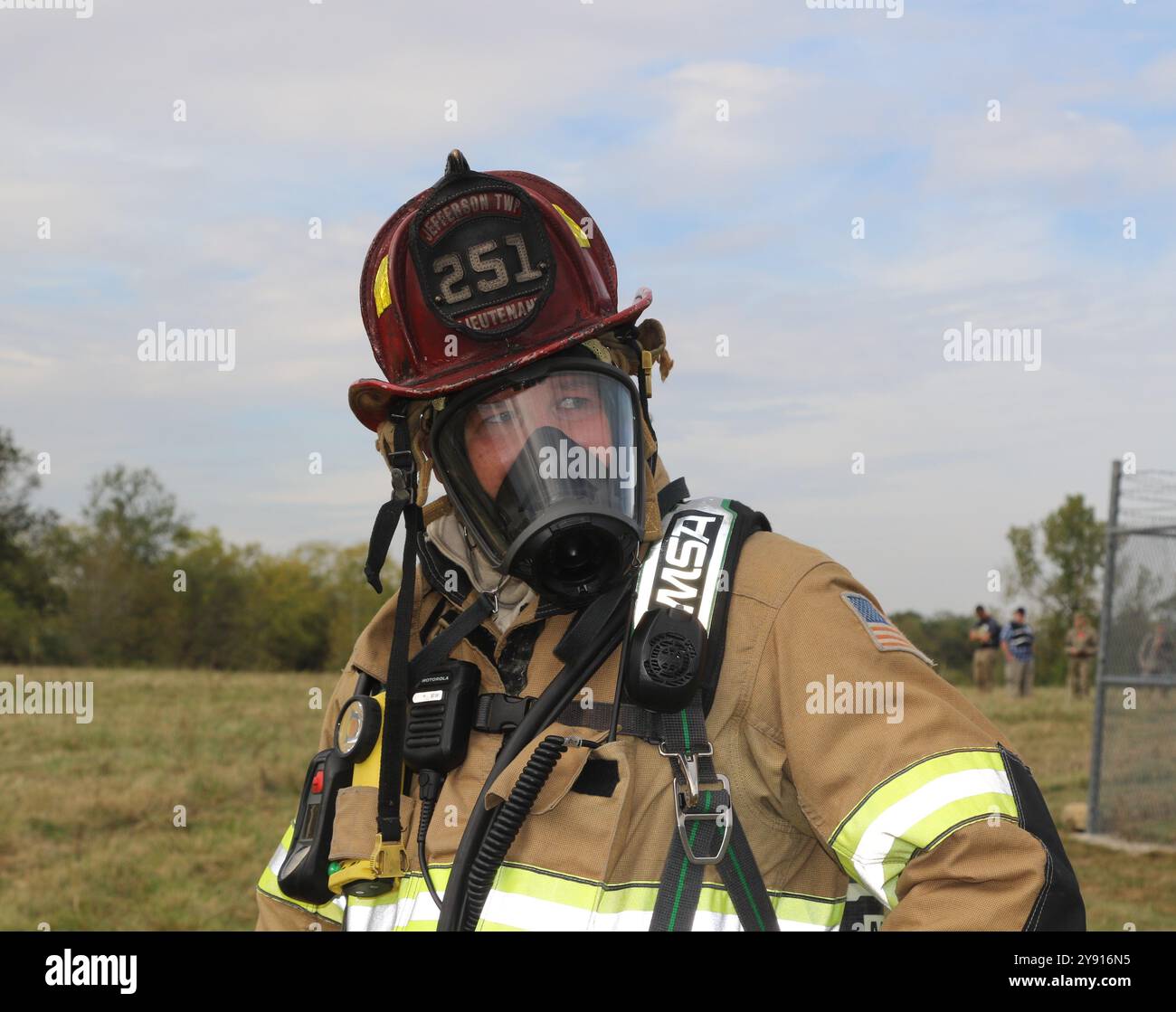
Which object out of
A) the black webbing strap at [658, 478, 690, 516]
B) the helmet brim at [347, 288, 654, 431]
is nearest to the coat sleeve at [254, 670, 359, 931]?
the helmet brim at [347, 288, 654, 431]

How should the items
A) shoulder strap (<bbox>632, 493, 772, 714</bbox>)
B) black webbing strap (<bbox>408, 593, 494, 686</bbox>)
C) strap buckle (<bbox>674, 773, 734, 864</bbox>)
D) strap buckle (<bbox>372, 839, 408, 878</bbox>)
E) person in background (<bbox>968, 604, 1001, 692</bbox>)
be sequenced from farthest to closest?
1. person in background (<bbox>968, 604, 1001, 692</bbox>)
2. black webbing strap (<bbox>408, 593, 494, 686</bbox>)
3. strap buckle (<bbox>372, 839, 408, 878</bbox>)
4. shoulder strap (<bbox>632, 493, 772, 714</bbox>)
5. strap buckle (<bbox>674, 773, 734, 864</bbox>)

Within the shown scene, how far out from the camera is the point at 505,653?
261 cm

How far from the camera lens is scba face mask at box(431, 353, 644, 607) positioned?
2416 millimetres

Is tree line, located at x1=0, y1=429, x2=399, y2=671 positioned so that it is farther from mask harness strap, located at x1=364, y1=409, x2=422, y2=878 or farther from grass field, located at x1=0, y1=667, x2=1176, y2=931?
mask harness strap, located at x1=364, y1=409, x2=422, y2=878

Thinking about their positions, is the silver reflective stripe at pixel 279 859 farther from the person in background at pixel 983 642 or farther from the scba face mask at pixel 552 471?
the person in background at pixel 983 642

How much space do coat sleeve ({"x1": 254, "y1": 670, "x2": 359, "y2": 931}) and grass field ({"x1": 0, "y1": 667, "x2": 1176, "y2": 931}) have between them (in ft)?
16.9

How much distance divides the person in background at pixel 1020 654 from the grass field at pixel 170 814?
16.5ft

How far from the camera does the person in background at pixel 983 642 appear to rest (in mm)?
21219

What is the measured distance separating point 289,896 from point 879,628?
1520 millimetres

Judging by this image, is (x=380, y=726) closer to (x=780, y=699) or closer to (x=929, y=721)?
(x=780, y=699)

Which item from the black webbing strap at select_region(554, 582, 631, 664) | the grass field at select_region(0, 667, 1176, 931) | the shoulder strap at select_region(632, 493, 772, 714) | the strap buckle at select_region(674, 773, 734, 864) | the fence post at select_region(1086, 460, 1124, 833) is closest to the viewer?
the strap buckle at select_region(674, 773, 734, 864)

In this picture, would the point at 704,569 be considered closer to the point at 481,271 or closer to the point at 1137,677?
the point at 481,271

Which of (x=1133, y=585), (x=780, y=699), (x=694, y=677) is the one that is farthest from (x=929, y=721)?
(x=1133, y=585)

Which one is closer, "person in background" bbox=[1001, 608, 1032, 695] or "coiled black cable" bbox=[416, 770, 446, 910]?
"coiled black cable" bbox=[416, 770, 446, 910]
